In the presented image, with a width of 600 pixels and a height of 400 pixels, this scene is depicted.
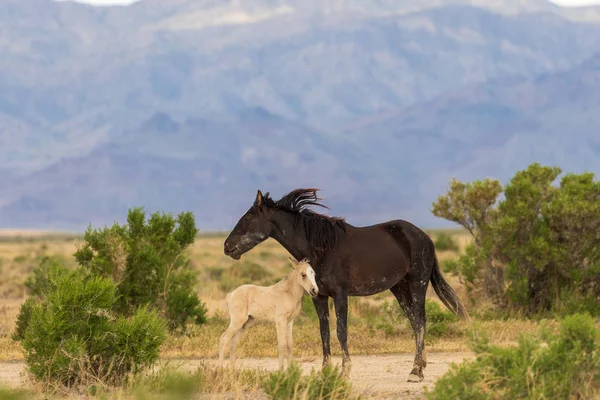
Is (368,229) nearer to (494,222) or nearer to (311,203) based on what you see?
(311,203)

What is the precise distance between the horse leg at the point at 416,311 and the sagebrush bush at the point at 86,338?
329 centimetres

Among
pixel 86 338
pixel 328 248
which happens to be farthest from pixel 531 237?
pixel 86 338

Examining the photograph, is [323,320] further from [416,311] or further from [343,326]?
[416,311]

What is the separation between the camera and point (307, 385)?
966 cm

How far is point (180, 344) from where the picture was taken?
1691 centimetres

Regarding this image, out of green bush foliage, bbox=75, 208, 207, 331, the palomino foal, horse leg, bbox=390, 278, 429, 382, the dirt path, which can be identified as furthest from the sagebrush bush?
green bush foliage, bbox=75, 208, 207, 331

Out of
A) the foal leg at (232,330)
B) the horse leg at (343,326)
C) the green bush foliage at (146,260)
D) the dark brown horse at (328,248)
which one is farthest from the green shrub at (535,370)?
the green bush foliage at (146,260)

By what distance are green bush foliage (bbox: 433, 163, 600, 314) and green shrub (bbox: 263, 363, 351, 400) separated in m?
11.6

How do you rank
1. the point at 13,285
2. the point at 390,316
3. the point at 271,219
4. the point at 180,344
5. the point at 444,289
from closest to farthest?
the point at 271,219, the point at 444,289, the point at 180,344, the point at 390,316, the point at 13,285

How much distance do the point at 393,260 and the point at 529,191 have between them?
385 inches

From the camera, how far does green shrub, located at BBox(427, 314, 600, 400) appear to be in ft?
29.1

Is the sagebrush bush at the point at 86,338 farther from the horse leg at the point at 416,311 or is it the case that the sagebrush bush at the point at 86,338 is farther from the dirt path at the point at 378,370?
the horse leg at the point at 416,311

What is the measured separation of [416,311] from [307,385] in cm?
366

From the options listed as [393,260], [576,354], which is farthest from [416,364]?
[576,354]
